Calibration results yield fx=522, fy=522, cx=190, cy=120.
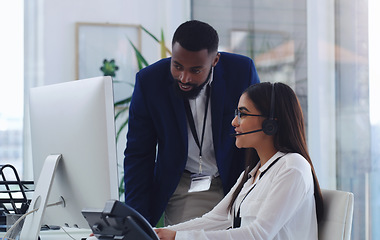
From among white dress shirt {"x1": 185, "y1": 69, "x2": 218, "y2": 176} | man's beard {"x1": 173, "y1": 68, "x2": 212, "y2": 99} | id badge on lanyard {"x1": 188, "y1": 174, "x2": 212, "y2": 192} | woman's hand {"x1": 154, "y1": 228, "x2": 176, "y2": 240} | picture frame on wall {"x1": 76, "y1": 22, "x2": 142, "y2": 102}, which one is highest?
picture frame on wall {"x1": 76, "y1": 22, "x2": 142, "y2": 102}

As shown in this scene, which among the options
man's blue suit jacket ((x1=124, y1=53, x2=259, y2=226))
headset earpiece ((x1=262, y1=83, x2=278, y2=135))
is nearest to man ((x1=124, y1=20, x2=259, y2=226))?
man's blue suit jacket ((x1=124, y1=53, x2=259, y2=226))

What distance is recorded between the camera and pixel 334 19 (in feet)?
9.66

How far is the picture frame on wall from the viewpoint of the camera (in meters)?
3.93

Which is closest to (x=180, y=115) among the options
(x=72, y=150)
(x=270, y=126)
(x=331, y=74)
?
(x=270, y=126)

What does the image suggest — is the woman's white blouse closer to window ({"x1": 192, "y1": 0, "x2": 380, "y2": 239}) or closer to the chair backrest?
the chair backrest

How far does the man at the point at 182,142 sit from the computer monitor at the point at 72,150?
1.60 feet

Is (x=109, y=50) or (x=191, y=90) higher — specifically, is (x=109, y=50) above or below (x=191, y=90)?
above

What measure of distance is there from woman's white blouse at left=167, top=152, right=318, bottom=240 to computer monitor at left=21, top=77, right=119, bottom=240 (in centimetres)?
28

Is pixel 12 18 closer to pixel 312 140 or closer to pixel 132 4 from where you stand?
pixel 132 4

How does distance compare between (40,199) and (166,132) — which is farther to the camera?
(166,132)

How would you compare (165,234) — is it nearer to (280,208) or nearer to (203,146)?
(280,208)

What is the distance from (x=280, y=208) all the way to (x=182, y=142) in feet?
1.98

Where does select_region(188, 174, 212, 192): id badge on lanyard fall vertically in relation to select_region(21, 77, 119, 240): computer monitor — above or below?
below

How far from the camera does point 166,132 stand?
1973mm
